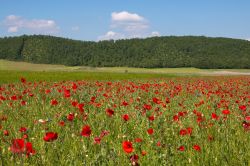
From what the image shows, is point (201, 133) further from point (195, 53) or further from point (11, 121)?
point (195, 53)

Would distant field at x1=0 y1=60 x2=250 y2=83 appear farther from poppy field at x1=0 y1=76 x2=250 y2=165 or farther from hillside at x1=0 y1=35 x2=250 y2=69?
hillside at x1=0 y1=35 x2=250 y2=69

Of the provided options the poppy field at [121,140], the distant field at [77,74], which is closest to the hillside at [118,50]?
the distant field at [77,74]

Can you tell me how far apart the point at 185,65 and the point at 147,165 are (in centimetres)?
10355

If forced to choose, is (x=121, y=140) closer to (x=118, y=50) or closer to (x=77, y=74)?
(x=77, y=74)

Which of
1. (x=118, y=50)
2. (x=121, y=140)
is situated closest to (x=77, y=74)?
(x=121, y=140)

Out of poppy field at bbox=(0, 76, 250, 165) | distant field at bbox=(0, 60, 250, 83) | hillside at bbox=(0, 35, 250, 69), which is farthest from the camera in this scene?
hillside at bbox=(0, 35, 250, 69)

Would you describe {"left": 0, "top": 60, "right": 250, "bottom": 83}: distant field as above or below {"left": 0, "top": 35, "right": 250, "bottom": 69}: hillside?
below

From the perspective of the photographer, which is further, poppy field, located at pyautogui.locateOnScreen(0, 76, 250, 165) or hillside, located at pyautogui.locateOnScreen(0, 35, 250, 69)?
hillside, located at pyautogui.locateOnScreen(0, 35, 250, 69)

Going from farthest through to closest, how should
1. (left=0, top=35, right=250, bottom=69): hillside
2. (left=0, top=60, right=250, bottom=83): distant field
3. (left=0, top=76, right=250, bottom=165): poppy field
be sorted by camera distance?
(left=0, top=35, right=250, bottom=69): hillside → (left=0, top=60, right=250, bottom=83): distant field → (left=0, top=76, right=250, bottom=165): poppy field

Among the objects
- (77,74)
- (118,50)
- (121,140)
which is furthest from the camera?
(118,50)

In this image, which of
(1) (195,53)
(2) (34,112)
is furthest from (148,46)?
(2) (34,112)

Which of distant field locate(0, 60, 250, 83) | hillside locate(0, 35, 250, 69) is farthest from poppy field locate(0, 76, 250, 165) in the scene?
hillside locate(0, 35, 250, 69)

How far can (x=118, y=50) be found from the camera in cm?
13012

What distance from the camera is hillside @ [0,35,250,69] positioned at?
121062 millimetres
